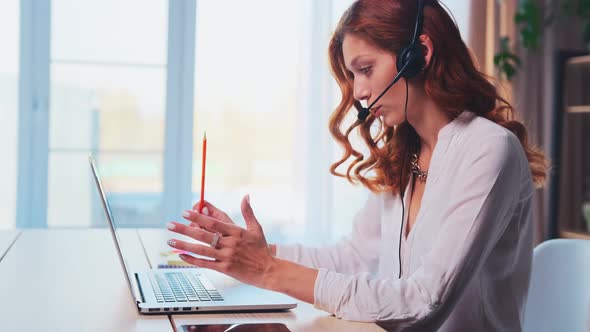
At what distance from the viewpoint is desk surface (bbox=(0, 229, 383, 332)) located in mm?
922

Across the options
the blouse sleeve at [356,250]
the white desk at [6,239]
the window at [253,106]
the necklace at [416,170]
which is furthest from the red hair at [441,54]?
the window at [253,106]

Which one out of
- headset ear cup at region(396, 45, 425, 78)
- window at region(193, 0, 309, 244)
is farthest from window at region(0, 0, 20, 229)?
headset ear cup at region(396, 45, 425, 78)

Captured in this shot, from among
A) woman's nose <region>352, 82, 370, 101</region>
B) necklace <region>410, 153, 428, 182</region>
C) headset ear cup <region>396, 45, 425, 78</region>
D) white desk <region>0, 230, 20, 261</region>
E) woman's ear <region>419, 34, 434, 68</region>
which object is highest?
woman's ear <region>419, 34, 434, 68</region>

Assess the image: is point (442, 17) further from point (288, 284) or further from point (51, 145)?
point (51, 145)

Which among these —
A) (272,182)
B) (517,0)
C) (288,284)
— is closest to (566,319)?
(288,284)

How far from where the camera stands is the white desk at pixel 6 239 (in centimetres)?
147

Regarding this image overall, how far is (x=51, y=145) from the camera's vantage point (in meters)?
3.08

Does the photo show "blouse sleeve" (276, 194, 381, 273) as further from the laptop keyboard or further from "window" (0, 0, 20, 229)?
"window" (0, 0, 20, 229)

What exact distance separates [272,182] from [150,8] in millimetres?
979

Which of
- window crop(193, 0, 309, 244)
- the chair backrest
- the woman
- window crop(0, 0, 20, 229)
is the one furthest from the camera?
window crop(193, 0, 309, 244)

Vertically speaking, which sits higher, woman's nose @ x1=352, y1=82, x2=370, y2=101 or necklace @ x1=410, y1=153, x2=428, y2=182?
woman's nose @ x1=352, y1=82, x2=370, y2=101

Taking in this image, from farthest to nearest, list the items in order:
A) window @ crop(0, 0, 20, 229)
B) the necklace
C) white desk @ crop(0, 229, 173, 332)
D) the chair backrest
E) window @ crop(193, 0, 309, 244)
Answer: window @ crop(193, 0, 309, 244) → window @ crop(0, 0, 20, 229) → the necklace → the chair backrest → white desk @ crop(0, 229, 173, 332)

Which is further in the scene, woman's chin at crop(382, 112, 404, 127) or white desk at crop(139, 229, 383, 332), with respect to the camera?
woman's chin at crop(382, 112, 404, 127)

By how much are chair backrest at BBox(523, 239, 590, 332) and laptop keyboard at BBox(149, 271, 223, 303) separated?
0.63 metres
